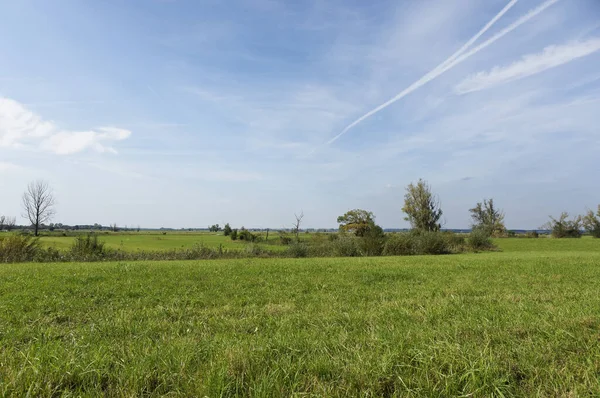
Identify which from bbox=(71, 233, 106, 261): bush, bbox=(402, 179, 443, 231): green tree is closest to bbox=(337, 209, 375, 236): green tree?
bbox=(402, 179, 443, 231): green tree

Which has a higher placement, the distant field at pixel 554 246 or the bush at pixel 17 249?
the bush at pixel 17 249

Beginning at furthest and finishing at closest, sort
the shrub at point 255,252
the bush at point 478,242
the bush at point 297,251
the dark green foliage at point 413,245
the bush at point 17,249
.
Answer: the bush at point 478,242, the dark green foliage at point 413,245, the bush at point 297,251, the shrub at point 255,252, the bush at point 17,249

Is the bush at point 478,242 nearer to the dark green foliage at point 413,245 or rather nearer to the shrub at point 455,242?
the shrub at point 455,242

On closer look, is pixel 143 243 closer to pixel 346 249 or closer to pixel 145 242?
pixel 145 242

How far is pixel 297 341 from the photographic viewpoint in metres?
3.70

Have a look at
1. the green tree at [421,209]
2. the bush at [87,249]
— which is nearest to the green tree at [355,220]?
the green tree at [421,209]

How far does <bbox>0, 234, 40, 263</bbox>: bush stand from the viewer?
20.7 meters

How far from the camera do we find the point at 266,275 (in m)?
10.9

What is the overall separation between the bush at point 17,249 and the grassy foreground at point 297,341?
51.9ft

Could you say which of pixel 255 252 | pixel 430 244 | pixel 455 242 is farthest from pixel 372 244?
pixel 455 242

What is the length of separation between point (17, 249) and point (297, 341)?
2467 cm

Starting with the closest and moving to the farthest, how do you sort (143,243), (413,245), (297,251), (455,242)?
(297,251) < (413,245) < (455,242) < (143,243)

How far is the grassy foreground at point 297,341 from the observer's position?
8.95 feet

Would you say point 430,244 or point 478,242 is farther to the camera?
point 478,242
